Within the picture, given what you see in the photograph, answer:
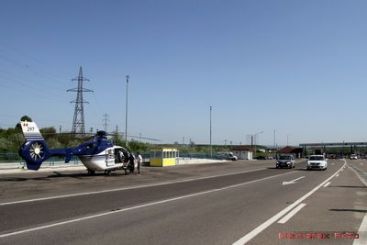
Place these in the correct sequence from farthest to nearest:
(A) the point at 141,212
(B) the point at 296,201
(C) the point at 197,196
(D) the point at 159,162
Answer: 1. (D) the point at 159,162
2. (C) the point at 197,196
3. (B) the point at 296,201
4. (A) the point at 141,212

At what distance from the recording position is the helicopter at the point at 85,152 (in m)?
31.5

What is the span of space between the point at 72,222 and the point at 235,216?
4355 millimetres

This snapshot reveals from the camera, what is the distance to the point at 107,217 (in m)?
13.3

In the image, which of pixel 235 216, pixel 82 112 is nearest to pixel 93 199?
pixel 235 216

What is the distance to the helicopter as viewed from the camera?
31.5 meters

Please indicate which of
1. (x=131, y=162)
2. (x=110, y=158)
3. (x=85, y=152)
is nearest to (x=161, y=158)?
(x=131, y=162)

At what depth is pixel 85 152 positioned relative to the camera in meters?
35.5

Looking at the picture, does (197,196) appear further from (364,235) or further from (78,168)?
(78,168)
